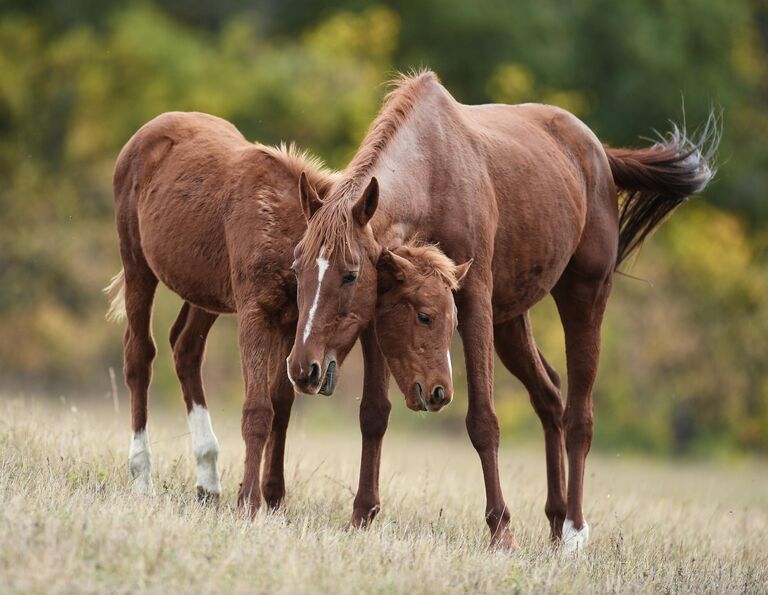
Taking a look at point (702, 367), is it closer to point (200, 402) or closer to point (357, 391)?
point (357, 391)

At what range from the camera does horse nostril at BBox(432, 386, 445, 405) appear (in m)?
6.33

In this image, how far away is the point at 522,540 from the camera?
751 centimetres

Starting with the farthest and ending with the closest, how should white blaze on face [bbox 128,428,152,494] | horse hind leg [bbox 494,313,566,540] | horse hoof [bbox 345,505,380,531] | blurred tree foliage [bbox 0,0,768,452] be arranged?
1. blurred tree foliage [bbox 0,0,768,452]
2. horse hind leg [bbox 494,313,566,540]
3. white blaze on face [bbox 128,428,152,494]
4. horse hoof [bbox 345,505,380,531]

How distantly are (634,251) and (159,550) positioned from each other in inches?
202

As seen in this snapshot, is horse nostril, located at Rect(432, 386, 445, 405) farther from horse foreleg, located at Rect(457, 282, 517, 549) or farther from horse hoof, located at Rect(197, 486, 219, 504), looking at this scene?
horse hoof, located at Rect(197, 486, 219, 504)

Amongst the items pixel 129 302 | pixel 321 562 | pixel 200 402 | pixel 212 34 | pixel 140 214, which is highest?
pixel 212 34

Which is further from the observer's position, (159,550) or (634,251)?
(634,251)

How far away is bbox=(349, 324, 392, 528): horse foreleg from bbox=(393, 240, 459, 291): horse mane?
0.80 metres

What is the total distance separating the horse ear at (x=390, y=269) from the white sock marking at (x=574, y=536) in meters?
2.10

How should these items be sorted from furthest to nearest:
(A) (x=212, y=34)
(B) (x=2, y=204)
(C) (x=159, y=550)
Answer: (A) (x=212, y=34)
(B) (x=2, y=204)
(C) (x=159, y=550)

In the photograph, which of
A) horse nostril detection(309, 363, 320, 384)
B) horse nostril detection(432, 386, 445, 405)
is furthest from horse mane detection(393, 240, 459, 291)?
horse nostril detection(309, 363, 320, 384)


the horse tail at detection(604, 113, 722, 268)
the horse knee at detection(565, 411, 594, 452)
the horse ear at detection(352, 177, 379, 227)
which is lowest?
the horse knee at detection(565, 411, 594, 452)

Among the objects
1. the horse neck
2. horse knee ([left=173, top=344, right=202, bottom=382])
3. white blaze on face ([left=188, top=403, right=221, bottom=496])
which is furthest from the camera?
horse knee ([left=173, top=344, right=202, bottom=382])

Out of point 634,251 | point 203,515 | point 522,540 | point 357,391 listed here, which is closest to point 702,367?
point 357,391
